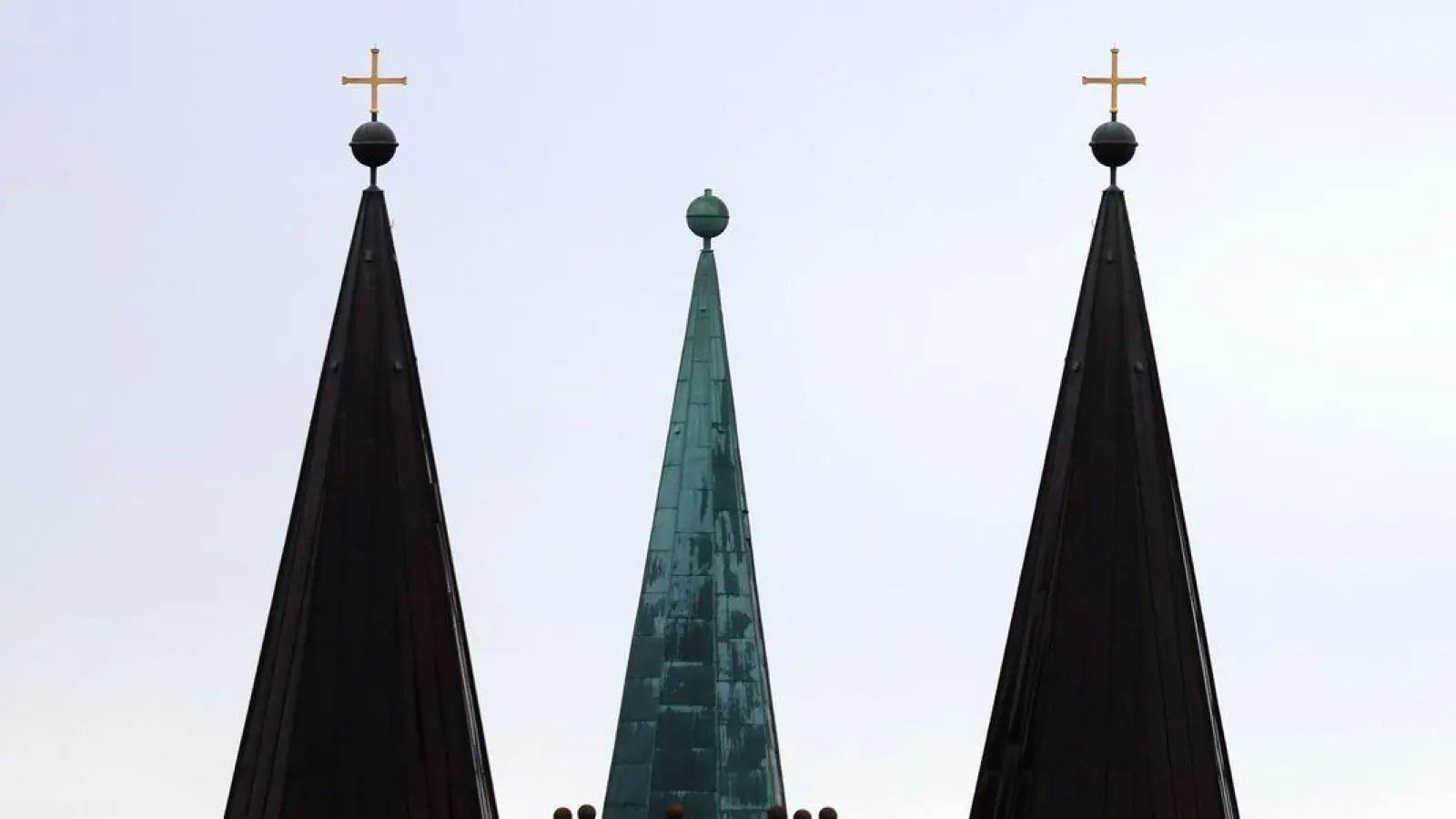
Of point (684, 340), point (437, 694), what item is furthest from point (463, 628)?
point (684, 340)

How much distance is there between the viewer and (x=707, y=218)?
45.7 meters

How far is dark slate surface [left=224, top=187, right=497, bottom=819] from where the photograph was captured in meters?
41.5

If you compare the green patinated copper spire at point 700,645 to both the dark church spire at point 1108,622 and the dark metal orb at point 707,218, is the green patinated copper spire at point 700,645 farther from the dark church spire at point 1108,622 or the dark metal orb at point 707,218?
the dark church spire at point 1108,622

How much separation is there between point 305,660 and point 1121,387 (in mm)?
7460

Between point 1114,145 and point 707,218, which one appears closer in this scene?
point 1114,145

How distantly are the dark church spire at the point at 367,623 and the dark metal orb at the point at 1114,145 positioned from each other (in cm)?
635

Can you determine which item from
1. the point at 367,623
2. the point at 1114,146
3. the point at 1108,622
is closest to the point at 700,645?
the point at 367,623

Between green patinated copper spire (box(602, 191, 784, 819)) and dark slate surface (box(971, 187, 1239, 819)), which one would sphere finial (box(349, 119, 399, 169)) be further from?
dark slate surface (box(971, 187, 1239, 819))

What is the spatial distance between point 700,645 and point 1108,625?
14.8 ft

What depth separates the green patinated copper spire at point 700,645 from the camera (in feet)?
145

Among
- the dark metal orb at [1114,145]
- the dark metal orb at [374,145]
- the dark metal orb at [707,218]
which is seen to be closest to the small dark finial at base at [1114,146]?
the dark metal orb at [1114,145]

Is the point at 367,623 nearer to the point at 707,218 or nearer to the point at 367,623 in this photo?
the point at 367,623

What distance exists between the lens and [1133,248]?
141ft

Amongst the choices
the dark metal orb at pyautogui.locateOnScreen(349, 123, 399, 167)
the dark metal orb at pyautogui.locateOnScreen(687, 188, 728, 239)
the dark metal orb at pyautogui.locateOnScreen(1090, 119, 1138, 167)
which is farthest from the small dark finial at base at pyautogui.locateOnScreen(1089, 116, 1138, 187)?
the dark metal orb at pyautogui.locateOnScreen(349, 123, 399, 167)
